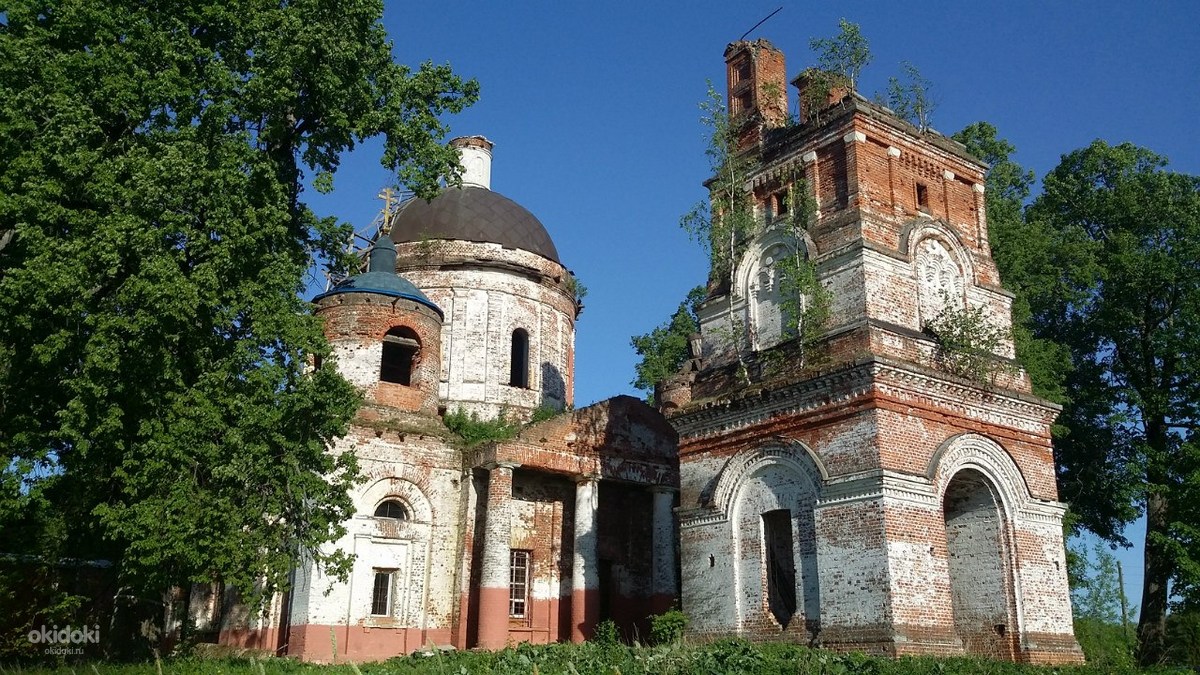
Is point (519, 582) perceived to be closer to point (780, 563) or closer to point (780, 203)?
point (780, 563)

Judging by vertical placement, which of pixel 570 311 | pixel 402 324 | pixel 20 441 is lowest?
pixel 20 441

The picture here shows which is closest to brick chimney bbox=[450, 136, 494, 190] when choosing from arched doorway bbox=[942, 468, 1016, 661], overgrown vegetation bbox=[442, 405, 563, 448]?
overgrown vegetation bbox=[442, 405, 563, 448]

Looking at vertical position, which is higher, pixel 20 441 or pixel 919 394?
pixel 919 394

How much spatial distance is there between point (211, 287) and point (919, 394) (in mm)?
9912

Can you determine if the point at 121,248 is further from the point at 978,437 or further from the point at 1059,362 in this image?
the point at 1059,362

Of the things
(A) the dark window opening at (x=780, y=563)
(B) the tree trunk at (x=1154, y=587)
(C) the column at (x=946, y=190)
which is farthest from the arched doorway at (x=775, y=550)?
(B) the tree trunk at (x=1154, y=587)

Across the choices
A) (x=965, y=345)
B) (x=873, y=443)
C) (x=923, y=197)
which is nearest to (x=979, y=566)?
(x=873, y=443)

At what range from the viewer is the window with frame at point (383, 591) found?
1833 centimetres

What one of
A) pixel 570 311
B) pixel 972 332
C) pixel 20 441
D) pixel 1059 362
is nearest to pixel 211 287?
pixel 20 441

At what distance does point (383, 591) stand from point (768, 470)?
24.8ft

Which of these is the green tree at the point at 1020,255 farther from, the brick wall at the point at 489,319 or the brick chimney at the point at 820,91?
the brick wall at the point at 489,319

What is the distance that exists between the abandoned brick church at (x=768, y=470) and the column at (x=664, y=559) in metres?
0.04

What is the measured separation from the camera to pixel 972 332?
15.9 meters

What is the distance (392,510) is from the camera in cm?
1897
